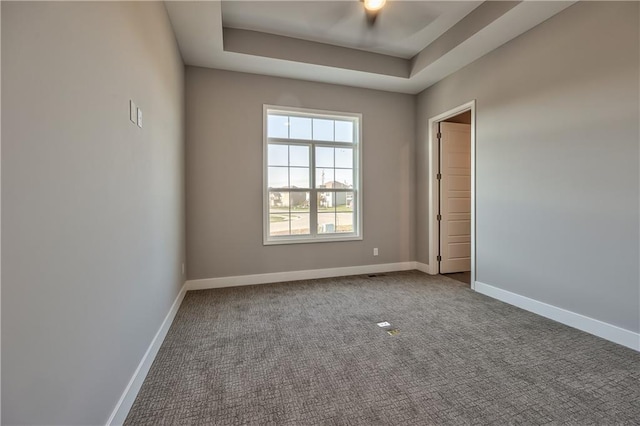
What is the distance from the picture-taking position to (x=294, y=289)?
368 cm

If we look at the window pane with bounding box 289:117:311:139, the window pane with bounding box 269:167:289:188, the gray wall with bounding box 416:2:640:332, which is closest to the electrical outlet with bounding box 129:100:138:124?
the window pane with bounding box 269:167:289:188

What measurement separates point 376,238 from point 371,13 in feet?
9.63

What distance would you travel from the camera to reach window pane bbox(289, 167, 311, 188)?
13.6ft

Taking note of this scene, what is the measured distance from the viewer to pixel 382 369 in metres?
1.92

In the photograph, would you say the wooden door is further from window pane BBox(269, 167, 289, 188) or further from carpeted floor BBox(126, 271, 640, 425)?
window pane BBox(269, 167, 289, 188)

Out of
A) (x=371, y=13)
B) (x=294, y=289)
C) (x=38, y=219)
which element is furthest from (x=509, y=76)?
(x=38, y=219)

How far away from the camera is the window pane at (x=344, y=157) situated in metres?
4.39

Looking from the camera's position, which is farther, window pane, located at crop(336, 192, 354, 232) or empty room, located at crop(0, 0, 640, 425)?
window pane, located at crop(336, 192, 354, 232)

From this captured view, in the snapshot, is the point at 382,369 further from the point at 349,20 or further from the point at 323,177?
the point at 349,20

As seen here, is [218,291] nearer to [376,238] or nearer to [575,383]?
[376,238]

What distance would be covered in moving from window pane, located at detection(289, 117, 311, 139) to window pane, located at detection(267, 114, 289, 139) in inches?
2.9

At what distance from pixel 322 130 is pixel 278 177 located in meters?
0.98

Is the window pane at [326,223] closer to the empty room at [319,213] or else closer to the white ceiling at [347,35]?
the empty room at [319,213]

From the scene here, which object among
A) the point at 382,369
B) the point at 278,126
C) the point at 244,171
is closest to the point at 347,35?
the point at 278,126
